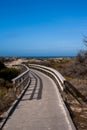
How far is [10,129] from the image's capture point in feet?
29.4

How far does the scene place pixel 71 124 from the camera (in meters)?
9.41

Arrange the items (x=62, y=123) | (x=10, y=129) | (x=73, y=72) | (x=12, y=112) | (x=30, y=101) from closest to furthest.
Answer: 1. (x=10, y=129)
2. (x=62, y=123)
3. (x=12, y=112)
4. (x=30, y=101)
5. (x=73, y=72)

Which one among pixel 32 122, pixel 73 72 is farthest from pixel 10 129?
pixel 73 72

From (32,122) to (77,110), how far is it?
3.32 metres

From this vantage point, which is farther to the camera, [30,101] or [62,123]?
[30,101]

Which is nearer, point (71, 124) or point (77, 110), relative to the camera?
point (71, 124)

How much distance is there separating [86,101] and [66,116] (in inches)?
174

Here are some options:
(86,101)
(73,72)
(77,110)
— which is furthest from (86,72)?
(77,110)

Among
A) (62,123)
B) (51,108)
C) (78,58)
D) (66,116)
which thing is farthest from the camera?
(78,58)

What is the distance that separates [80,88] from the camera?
64.7 ft

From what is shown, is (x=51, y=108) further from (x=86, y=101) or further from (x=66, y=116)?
(x=86, y=101)

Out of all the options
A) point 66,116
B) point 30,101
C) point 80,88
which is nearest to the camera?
point 66,116

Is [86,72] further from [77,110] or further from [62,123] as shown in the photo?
[62,123]

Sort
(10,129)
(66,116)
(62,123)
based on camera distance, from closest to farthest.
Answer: (10,129) < (62,123) < (66,116)
